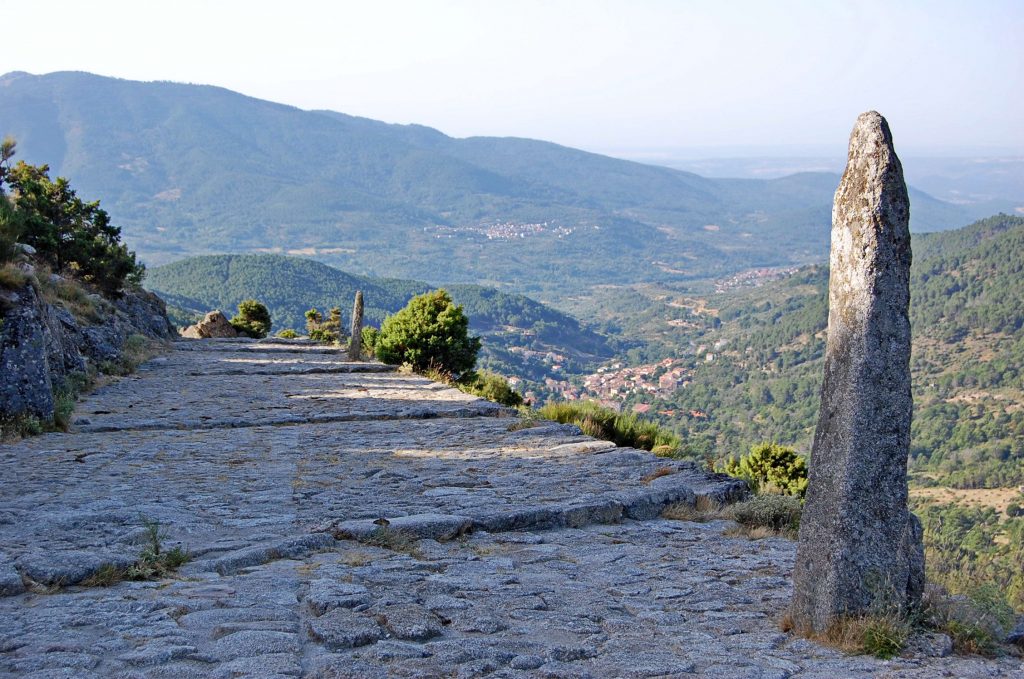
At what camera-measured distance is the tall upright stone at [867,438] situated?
425cm

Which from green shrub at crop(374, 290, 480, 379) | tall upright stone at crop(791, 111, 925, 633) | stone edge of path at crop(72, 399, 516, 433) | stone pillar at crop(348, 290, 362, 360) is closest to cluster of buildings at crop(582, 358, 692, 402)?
stone pillar at crop(348, 290, 362, 360)

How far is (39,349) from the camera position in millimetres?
10172

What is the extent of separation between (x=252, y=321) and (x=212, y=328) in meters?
8.16

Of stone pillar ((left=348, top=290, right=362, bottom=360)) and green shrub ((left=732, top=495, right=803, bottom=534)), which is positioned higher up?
stone pillar ((left=348, top=290, right=362, bottom=360))

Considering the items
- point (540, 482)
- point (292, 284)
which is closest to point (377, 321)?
point (292, 284)

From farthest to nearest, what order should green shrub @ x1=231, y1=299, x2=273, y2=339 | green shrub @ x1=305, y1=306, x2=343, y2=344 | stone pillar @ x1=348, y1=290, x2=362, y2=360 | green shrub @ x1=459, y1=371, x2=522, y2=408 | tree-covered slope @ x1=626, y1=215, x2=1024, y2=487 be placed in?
1. tree-covered slope @ x1=626, y1=215, x2=1024, y2=487
2. green shrub @ x1=231, y1=299, x2=273, y2=339
3. green shrub @ x1=305, y1=306, x2=343, y2=344
4. stone pillar @ x1=348, y1=290, x2=362, y2=360
5. green shrub @ x1=459, y1=371, x2=522, y2=408

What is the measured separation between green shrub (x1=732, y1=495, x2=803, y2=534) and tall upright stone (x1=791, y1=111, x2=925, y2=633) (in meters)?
2.32

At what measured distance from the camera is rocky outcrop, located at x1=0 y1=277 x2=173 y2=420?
32.2 ft

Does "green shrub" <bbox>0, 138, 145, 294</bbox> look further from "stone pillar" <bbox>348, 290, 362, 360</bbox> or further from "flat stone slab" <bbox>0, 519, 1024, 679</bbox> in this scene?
"flat stone slab" <bbox>0, 519, 1024, 679</bbox>

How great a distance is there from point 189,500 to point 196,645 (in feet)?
11.2

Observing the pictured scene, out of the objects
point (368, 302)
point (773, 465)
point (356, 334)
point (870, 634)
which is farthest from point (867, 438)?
point (368, 302)

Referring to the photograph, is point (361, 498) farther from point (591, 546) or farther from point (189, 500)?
point (591, 546)

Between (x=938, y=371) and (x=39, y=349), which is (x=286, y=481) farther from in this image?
(x=938, y=371)

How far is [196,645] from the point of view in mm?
3836
